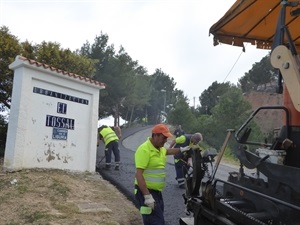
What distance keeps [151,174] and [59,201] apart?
2615mm

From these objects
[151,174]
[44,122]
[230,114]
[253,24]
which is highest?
[230,114]

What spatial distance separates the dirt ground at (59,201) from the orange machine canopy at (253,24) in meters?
3.16

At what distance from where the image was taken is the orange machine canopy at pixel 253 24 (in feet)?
12.2

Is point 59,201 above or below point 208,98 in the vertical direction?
below

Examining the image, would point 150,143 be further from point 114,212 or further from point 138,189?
point 114,212

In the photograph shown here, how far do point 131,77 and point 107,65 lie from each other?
10.5ft

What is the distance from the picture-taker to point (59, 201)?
18.9 ft

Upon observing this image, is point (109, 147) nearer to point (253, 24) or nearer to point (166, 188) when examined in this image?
point (166, 188)

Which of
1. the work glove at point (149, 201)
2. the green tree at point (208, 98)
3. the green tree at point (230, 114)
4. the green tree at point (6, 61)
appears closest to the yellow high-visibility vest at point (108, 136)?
the green tree at point (6, 61)

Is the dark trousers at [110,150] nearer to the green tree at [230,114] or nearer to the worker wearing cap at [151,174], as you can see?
the worker wearing cap at [151,174]

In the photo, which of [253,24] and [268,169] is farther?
[253,24]

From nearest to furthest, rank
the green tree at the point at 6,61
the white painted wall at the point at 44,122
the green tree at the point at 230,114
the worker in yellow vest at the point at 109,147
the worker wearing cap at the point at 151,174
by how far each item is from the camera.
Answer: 1. the worker wearing cap at the point at 151,174
2. the white painted wall at the point at 44,122
3. the worker in yellow vest at the point at 109,147
4. the green tree at the point at 6,61
5. the green tree at the point at 230,114

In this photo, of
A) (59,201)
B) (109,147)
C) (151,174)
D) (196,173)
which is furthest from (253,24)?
(109,147)

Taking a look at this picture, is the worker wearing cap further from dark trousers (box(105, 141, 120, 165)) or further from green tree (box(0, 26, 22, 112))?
A: green tree (box(0, 26, 22, 112))
